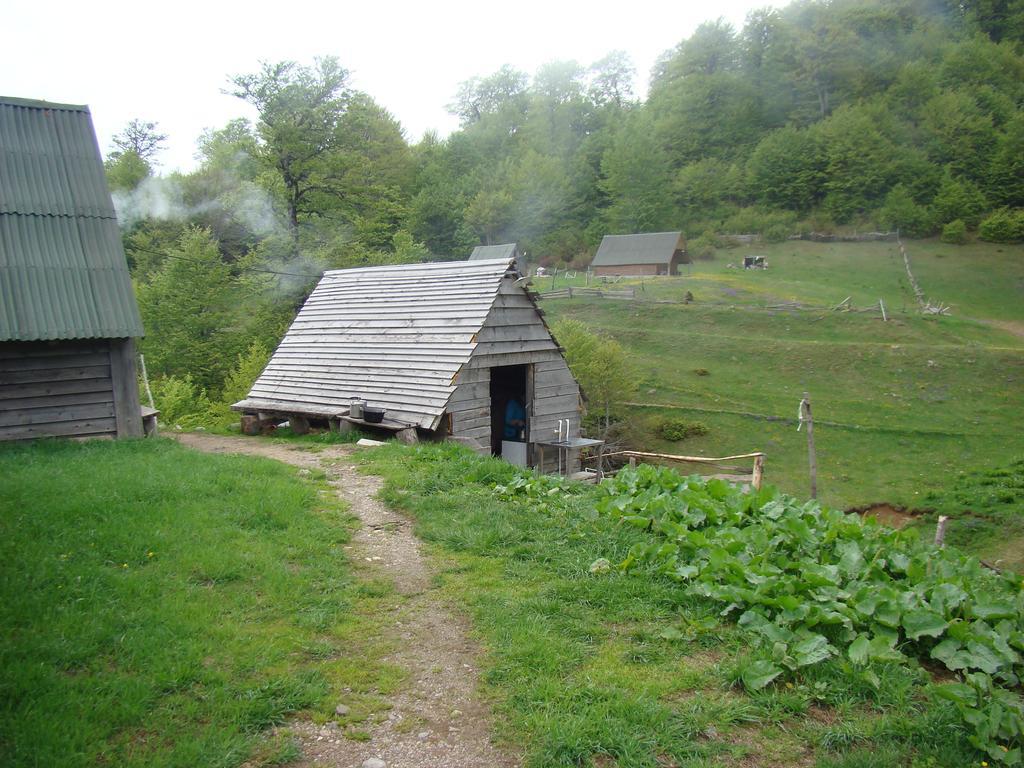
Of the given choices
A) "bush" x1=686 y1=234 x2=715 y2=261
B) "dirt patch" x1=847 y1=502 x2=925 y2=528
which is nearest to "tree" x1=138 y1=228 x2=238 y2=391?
"dirt patch" x1=847 y1=502 x2=925 y2=528

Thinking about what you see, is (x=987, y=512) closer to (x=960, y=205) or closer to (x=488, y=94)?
(x=960, y=205)

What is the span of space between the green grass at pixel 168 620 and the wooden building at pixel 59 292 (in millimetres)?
3390

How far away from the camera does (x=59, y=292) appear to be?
1130 centimetres

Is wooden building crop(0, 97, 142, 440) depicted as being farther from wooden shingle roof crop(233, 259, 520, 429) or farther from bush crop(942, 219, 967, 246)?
bush crop(942, 219, 967, 246)

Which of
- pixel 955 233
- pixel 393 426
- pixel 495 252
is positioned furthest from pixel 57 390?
pixel 955 233

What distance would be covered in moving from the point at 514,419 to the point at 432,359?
354 cm

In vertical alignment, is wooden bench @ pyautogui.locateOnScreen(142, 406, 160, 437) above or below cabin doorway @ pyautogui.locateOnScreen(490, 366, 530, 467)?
above

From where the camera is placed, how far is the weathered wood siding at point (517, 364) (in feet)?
49.0

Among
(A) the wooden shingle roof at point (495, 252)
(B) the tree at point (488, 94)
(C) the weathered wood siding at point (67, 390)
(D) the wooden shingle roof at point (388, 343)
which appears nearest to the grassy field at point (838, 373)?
(A) the wooden shingle roof at point (495, 252)

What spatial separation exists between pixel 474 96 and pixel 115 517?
89.5 meters

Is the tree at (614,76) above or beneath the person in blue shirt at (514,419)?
above

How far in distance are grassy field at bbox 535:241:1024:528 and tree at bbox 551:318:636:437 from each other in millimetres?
1268

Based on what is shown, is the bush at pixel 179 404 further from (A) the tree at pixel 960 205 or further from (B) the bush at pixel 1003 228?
(A) the tree at pixel 960 205

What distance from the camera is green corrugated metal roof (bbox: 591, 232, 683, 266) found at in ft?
169
